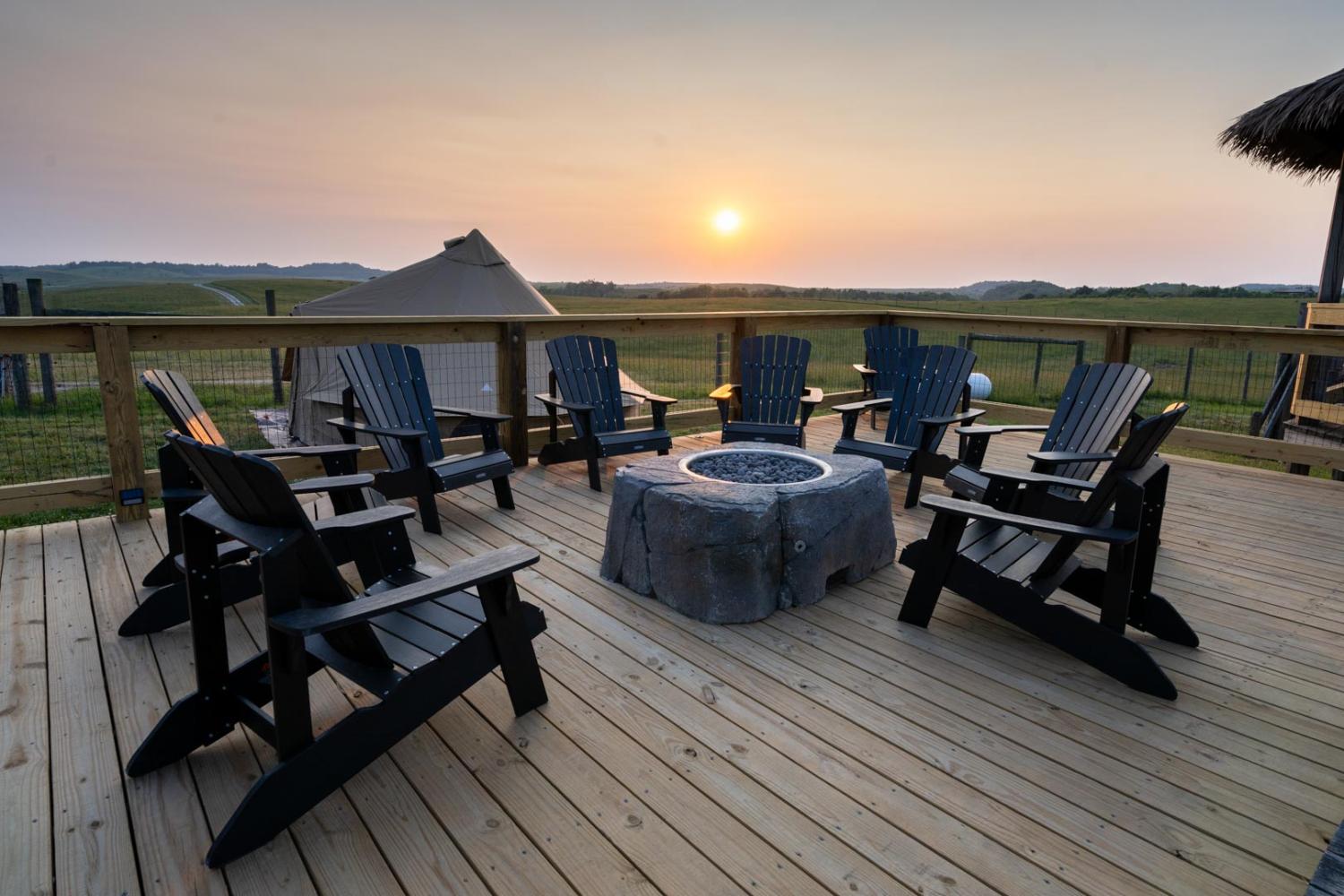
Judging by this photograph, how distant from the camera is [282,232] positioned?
20.5 m

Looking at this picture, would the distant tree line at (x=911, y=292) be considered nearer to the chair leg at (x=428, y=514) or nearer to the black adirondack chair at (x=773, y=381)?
the black adirondack chair at (x=773, y=381)

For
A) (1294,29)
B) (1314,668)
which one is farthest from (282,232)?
(1314,668)

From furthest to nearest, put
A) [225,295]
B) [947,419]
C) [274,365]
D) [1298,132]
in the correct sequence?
[225,295] → [274,365] → [1298,132] → [947,419]

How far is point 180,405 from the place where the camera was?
2.60 meters

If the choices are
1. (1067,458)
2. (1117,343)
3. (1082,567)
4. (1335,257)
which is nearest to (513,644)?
(1082,567)

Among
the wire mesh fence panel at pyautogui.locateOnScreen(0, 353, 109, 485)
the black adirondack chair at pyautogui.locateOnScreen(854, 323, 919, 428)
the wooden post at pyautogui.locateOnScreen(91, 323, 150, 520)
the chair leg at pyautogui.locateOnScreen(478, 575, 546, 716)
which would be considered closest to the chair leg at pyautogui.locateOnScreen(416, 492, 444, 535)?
the wooden post at pyautogui.locateOnScreen(91, 323, 150, 520)

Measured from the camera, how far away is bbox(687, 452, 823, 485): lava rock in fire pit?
9.96ft

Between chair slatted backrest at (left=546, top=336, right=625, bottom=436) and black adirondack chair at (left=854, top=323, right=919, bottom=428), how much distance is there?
2.12m

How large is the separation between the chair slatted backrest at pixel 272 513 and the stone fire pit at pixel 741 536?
51.6 inches

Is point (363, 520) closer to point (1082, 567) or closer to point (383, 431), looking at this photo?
point (383, 431)

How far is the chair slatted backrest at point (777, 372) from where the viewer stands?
494cm

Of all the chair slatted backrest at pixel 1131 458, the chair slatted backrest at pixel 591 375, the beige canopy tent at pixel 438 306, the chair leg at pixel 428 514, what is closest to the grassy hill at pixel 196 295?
the beige canopy tent at pixel 438 306

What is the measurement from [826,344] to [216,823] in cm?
705

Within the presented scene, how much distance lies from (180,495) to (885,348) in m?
4.84
